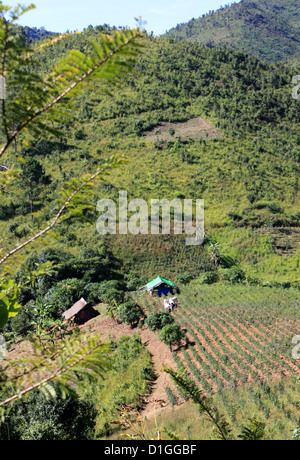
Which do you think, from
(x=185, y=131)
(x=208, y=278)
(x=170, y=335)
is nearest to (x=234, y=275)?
(x=208, y=278)

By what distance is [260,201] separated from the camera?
33469mm

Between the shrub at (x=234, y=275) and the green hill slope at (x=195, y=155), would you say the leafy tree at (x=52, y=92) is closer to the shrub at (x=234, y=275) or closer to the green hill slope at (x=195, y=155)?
the green hill slope at (x=195, y=155)

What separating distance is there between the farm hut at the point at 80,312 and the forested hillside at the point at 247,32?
408 feet

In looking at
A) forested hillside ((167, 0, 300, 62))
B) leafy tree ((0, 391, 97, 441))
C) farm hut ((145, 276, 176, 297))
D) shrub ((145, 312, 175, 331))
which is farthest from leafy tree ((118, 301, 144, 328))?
forested hillside ((167, 0, 300, 62))

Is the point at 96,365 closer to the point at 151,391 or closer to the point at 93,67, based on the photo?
the point at 93,67

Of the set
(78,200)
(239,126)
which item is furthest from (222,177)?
(78,200)

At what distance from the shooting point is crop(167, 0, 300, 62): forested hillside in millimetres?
124000

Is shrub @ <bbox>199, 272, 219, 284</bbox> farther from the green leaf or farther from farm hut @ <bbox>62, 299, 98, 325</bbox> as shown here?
the green leaf

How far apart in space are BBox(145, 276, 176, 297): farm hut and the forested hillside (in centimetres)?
12038

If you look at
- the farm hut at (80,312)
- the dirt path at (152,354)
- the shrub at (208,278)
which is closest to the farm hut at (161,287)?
the shrub at (208,278)

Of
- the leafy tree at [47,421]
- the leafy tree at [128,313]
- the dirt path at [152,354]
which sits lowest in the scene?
the dirt path at [152,354]

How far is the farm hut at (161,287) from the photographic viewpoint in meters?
21.7

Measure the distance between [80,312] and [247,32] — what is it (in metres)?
149

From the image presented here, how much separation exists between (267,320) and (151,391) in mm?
→ 7987
